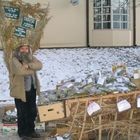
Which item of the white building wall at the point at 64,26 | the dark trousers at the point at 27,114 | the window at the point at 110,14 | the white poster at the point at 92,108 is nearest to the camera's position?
the white poster at the point at 92,108

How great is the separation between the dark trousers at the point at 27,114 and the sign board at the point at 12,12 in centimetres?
188

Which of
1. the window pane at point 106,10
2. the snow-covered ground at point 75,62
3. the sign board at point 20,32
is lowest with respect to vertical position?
the snow-covered ground at point 75,62

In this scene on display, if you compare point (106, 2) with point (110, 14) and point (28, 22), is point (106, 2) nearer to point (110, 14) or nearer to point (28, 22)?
point (110, 14)

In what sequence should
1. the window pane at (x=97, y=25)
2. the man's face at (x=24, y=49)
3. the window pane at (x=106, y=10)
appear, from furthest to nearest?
the window pane at (x=106, y=10) → the window pane at (x=97, y=25) → the man's face at (x=24, y=49)

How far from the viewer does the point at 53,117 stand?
8.12 m

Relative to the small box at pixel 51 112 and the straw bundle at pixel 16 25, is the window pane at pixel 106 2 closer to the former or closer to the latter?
the straw bundle at pixel 16 25

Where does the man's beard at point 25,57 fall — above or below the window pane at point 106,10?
below

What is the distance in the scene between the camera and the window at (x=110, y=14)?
21094 millimetres

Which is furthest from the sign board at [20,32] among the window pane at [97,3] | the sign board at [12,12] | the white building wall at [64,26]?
the window pane at [97,3]

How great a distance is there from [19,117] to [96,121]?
4.29ft

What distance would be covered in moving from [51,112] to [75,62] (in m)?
8.15

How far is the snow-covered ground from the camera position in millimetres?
13859

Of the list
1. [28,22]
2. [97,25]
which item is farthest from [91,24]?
[28,22]

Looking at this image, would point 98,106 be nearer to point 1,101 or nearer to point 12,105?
point 12,105
